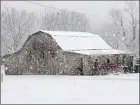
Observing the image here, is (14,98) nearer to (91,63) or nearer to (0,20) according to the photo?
(91,63)

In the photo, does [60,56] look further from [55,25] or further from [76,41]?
[55,25]

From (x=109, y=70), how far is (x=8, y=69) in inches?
541

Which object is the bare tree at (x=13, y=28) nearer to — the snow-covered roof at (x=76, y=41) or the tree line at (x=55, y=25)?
the tree line at (x=55, y=25)

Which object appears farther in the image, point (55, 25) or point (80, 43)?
point (55, 25)

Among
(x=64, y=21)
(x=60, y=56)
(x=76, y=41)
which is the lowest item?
(x=60, y=56)

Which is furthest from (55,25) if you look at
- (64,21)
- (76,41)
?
(76,41)

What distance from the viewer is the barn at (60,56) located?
39375 millimetres

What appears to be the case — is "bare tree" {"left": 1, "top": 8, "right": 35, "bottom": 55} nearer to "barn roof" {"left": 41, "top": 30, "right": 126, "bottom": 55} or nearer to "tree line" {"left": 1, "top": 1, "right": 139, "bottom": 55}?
"tree line" {"left": 1, "top": 1, "right": 139, "bottom": 55}

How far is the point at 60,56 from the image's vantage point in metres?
40.3

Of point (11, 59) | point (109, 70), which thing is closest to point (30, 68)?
point (11, 59)

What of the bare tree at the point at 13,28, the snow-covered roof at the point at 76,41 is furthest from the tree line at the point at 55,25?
the snow-covered roof at the point at 76,41

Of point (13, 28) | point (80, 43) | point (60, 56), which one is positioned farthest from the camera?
point (13, 28)

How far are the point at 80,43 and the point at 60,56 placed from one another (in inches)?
201

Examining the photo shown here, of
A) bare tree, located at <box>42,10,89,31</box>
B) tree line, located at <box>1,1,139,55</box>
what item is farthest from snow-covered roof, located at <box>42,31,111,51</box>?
bare tree, located at <box>42,10,89,31</box>
